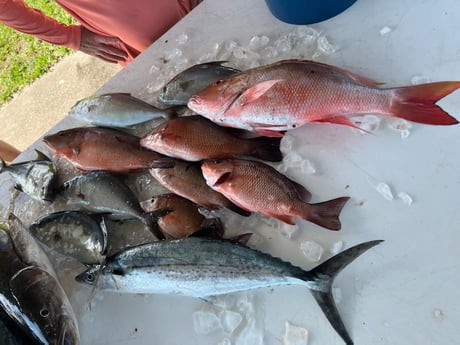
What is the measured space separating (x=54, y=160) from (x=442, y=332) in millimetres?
1086

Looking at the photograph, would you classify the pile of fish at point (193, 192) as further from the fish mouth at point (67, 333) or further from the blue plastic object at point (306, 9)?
the blue plastic object at point (306, 9)

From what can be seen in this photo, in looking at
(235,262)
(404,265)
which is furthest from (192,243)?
(404,265)

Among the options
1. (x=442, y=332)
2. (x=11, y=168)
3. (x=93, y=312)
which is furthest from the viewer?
(x=11, y=168)

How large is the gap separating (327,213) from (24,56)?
2.56m

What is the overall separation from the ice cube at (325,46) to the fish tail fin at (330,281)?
0.54m

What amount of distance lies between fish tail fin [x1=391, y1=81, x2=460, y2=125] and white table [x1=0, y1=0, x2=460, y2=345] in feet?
0.32

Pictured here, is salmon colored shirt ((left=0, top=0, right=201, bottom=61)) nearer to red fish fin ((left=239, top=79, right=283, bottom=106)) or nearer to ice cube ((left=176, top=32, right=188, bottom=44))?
ice cube ((left=176, top=32, right=188, bottom=44))

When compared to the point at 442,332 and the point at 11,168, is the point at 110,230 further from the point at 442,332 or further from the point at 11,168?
the point at 442,332

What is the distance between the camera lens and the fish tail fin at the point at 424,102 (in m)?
1.00

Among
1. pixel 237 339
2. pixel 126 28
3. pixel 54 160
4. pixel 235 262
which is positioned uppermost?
pixel 126 28

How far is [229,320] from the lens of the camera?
1.08 m

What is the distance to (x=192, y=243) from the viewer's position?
1.07m

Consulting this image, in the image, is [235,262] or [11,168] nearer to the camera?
[235,262]

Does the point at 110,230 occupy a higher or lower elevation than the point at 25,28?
lower
